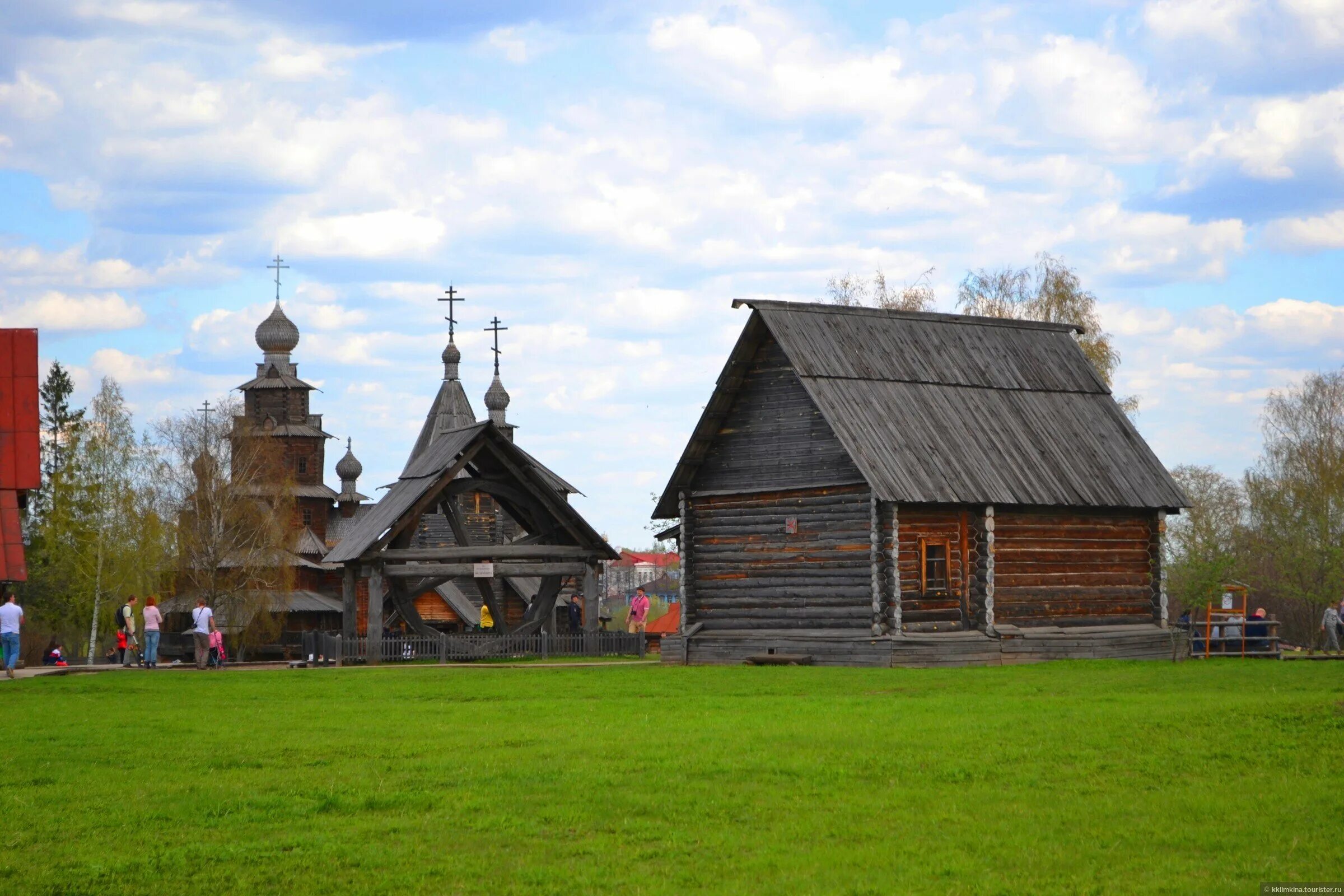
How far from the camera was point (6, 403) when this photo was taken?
1149 inches

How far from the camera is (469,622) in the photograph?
59.7m

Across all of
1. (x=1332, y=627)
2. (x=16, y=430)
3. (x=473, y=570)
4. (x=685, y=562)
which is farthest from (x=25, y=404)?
(x=1332, y=627)

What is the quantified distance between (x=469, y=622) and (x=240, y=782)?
46.0 metres

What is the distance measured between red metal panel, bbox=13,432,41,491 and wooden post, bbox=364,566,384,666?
9.46 metres

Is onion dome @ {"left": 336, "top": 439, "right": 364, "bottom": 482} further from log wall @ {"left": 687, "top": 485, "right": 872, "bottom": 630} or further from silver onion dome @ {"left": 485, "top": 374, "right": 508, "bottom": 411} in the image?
log wall @ {"left": 687, "top": 485, "right": 872, "bottom": 630}

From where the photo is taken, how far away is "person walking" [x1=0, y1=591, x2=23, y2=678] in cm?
2898

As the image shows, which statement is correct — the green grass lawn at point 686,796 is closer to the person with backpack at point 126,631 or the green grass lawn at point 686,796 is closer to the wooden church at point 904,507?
the wooden church at point 904,507

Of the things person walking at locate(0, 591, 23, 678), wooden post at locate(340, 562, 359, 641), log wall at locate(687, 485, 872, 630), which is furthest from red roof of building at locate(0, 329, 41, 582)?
log wall at locate(687, 485, 872, 630)

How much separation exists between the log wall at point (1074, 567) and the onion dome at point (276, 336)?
167ft

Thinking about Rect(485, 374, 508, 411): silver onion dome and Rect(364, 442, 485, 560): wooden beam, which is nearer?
Rect(364, 442, 485, 560): wooden beam

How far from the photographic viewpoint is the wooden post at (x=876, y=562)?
99.0 feet

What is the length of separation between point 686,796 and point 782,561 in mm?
19640

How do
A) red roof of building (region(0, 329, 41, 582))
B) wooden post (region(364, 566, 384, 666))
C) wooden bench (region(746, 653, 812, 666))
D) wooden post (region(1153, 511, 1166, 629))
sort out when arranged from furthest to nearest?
wooden post (region(364, 566, 384, 666))
wooden post (region(1153, 511, 1166, 629))
wooden bench (region(746, 653, 812, 666))
red roof of building (region(0, 329, 41, 582))

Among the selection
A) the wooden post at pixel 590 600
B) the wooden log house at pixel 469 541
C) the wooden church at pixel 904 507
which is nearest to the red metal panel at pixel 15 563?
the wooden log house at pixel 469 541
